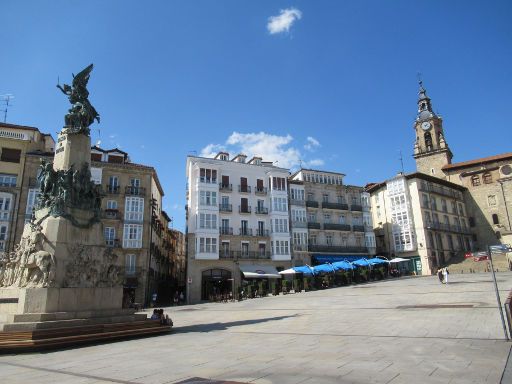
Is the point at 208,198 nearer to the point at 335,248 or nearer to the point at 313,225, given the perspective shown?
the point at 313,225

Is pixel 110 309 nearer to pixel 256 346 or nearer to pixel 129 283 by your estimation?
pixel 256 346

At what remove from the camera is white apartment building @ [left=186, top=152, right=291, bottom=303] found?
40.4 meters

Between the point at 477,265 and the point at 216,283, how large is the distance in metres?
31.2

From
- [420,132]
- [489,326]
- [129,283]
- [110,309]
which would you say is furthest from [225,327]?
[420,132]

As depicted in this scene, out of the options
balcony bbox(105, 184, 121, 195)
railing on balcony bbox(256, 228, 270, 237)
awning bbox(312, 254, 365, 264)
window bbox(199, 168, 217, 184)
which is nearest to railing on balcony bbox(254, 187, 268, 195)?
railing on balcony bbox(256, 228, 270, 237)

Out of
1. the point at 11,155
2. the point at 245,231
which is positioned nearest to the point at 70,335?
the point at 245,231

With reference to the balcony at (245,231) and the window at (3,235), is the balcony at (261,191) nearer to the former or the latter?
the balcony at (245,231)

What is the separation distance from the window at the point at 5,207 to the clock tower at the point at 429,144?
64.4m

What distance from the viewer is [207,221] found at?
4153 centimetres

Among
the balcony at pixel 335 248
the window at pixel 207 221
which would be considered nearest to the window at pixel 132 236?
the window at pixel 207 221

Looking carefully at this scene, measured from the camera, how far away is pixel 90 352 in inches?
381

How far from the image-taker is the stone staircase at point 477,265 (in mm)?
43250

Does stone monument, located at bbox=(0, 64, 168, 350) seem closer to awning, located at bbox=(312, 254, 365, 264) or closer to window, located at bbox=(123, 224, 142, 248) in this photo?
window, located at bbox=(123, 224, 142, 248)

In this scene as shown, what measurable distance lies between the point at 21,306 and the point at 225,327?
682 cm
